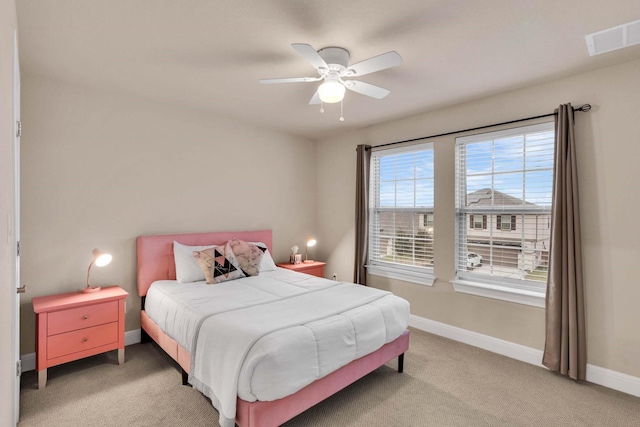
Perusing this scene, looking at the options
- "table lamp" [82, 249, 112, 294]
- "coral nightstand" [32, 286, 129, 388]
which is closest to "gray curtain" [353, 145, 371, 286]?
"coral nightstand" [32, 286, 129, 388]

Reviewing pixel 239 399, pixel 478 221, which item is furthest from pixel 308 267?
pixel 239 399

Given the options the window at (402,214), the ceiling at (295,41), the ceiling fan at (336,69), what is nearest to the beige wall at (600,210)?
the ceiling at (295,41)

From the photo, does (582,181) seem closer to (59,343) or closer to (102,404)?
(102,404)

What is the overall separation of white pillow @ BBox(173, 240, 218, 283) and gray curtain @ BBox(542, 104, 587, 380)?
337cm

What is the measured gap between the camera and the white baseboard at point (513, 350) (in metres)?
2.55

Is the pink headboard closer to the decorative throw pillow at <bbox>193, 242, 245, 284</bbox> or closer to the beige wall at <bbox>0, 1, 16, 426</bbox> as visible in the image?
the decorative throw pillow at <bbox>193, 242, 245, 284</bbox>

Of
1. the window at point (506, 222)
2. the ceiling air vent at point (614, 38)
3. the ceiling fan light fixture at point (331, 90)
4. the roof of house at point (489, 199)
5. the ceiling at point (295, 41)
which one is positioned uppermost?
the ceiling at point (295, 41)

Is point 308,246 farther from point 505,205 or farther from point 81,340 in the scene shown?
point 81,340

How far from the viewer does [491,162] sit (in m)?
3.37

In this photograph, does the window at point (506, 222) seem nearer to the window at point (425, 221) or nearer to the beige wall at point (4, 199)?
the window at point (425, 221)

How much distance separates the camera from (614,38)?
2.17 meters

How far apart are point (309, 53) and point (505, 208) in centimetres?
251

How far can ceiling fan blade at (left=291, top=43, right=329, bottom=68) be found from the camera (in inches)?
74.8

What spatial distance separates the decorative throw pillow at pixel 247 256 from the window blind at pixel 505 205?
2.29m
